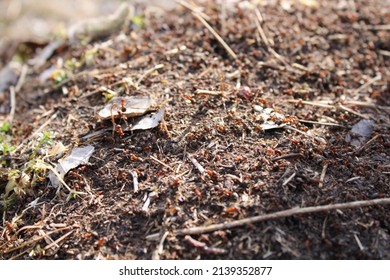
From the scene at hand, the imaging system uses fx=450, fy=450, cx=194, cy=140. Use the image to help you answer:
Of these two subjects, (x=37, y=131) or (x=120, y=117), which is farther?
(x=37, y=131)

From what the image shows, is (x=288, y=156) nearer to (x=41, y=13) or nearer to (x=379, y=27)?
(x=379, y=27)

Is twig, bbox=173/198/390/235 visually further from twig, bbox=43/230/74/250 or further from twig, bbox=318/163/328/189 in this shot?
twig, bbox=43/230/74/250

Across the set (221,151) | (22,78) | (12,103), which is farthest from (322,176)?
(22,78)

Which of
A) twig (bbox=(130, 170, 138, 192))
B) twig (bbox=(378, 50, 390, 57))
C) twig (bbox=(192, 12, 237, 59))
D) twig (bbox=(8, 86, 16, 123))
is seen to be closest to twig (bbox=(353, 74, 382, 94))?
twig (bbox=(378, 50, 390, 57))

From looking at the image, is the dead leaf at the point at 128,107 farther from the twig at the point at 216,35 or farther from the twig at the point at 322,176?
the twig at the point at 322,176

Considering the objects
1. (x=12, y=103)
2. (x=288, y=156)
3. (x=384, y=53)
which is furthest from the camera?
(x=384, y=53)

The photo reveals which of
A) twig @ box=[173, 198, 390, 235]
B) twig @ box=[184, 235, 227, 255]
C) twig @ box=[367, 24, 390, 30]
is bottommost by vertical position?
twig @ box=[184, 235, 227, 255]
